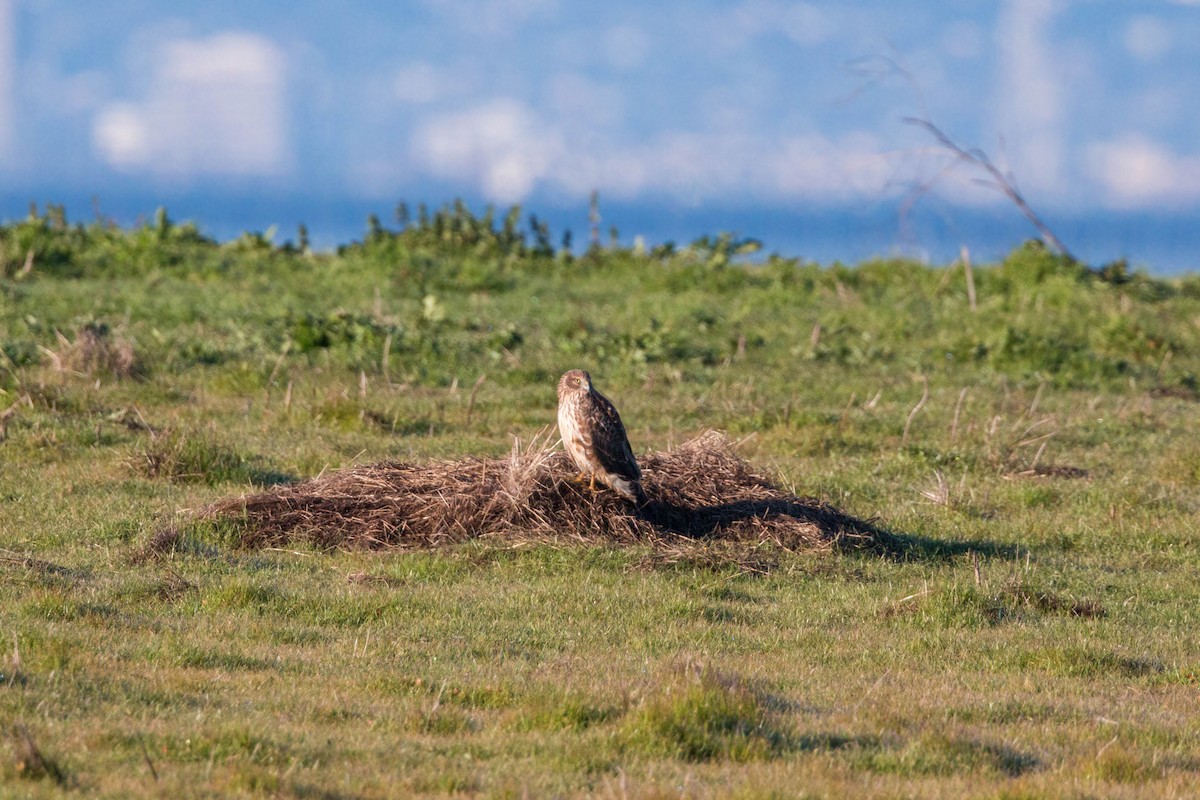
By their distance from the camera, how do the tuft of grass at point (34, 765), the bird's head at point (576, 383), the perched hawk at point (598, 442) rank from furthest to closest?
the bird's head at point (576, 383), the perched hawk at point (598, 442), the tuft of grass at point (34, 765)

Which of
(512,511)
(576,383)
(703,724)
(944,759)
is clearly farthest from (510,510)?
(944,759)

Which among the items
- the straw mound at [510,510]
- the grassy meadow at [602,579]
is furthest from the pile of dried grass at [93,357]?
the straw mound at [510,510]

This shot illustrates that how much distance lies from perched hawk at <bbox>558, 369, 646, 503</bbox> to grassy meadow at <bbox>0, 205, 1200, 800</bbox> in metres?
0.52

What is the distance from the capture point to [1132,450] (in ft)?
49.4

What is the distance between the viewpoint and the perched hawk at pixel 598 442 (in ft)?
33.2

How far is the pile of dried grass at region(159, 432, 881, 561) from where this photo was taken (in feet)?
33.3

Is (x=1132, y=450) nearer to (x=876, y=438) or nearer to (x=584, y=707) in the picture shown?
(x=876, y=438)

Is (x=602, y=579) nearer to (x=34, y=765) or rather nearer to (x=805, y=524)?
(x=805, y=524)

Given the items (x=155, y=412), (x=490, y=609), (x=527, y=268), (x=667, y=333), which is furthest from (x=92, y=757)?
(x=527, y=268)

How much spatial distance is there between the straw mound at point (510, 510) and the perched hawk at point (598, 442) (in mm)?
204

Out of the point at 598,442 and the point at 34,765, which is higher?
the point at 598,442

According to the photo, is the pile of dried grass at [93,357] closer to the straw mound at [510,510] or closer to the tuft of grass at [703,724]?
the straw mound at [510,510]

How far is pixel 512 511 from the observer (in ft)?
33.6

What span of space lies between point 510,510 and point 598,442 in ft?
2.60
